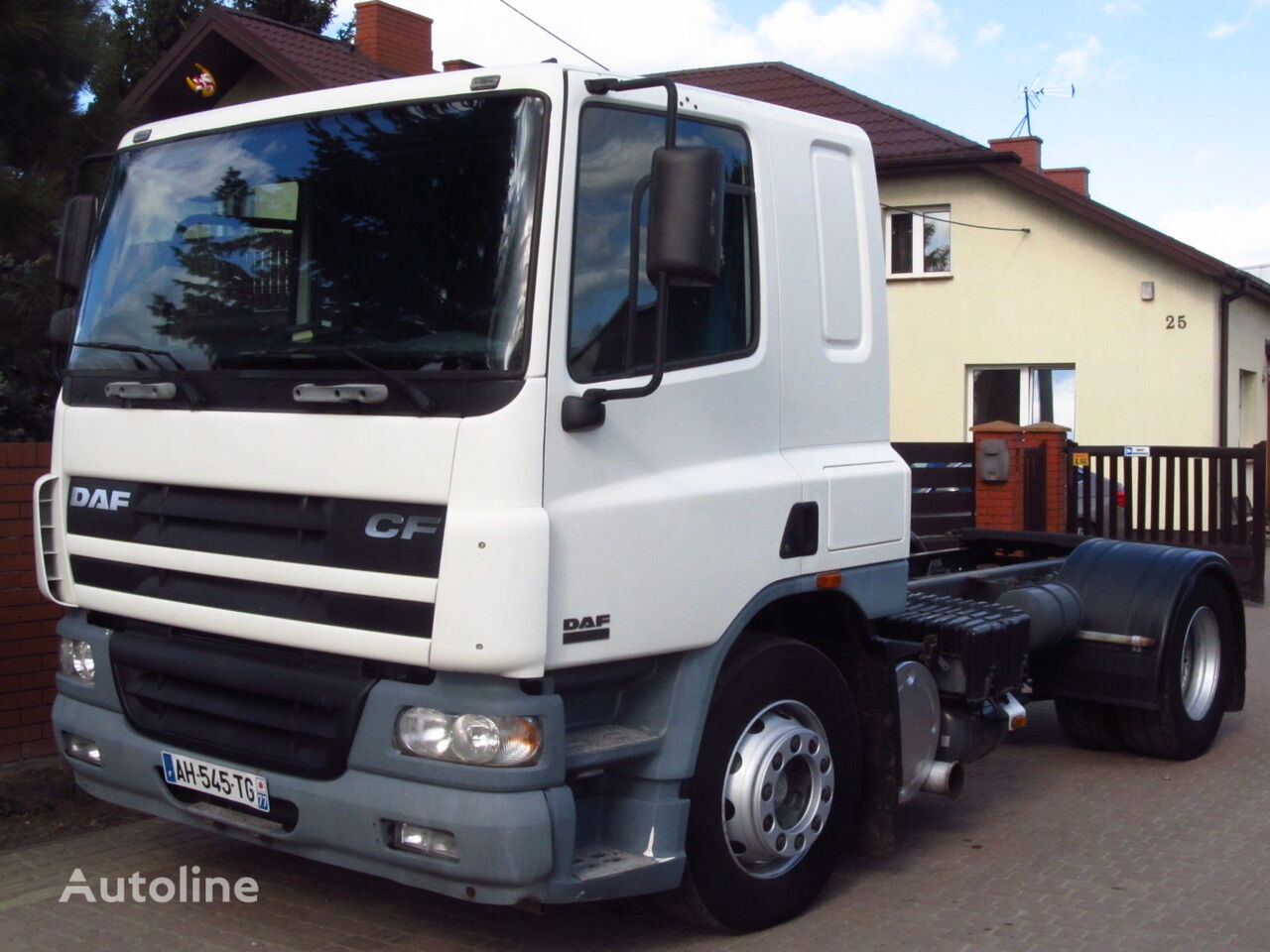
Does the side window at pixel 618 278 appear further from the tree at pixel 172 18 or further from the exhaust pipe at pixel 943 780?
the tree at pixel 172 18

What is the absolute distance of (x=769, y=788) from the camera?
4.82m

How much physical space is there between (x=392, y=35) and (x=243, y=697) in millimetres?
18039

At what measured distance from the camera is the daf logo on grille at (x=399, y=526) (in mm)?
4062

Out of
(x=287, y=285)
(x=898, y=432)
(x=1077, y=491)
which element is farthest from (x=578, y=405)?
(x=898, y=432)

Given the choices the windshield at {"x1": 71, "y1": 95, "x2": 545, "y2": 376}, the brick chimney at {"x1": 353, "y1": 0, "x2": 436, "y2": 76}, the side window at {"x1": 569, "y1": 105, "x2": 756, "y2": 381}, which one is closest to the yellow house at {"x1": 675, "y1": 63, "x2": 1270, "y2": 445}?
the brick chimney at {"x1": 353, "y1": 0, "x2": 436, "y2": 76}

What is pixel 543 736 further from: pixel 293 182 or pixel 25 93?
pixel 25 93

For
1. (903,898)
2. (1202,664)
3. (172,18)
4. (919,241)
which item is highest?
(172,18)

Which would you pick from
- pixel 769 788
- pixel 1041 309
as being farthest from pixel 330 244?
pixel 1041 309

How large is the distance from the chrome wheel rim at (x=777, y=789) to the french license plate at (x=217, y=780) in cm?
145

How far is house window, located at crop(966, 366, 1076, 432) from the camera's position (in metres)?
20.5

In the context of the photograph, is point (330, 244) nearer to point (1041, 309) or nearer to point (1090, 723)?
point (1090, 723)

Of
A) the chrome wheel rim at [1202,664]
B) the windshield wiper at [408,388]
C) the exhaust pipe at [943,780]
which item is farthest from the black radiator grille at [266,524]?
the chrome wheel rim at [1202,664]

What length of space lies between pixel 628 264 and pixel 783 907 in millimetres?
2259

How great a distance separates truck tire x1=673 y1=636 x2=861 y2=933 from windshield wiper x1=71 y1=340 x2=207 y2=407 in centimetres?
190
